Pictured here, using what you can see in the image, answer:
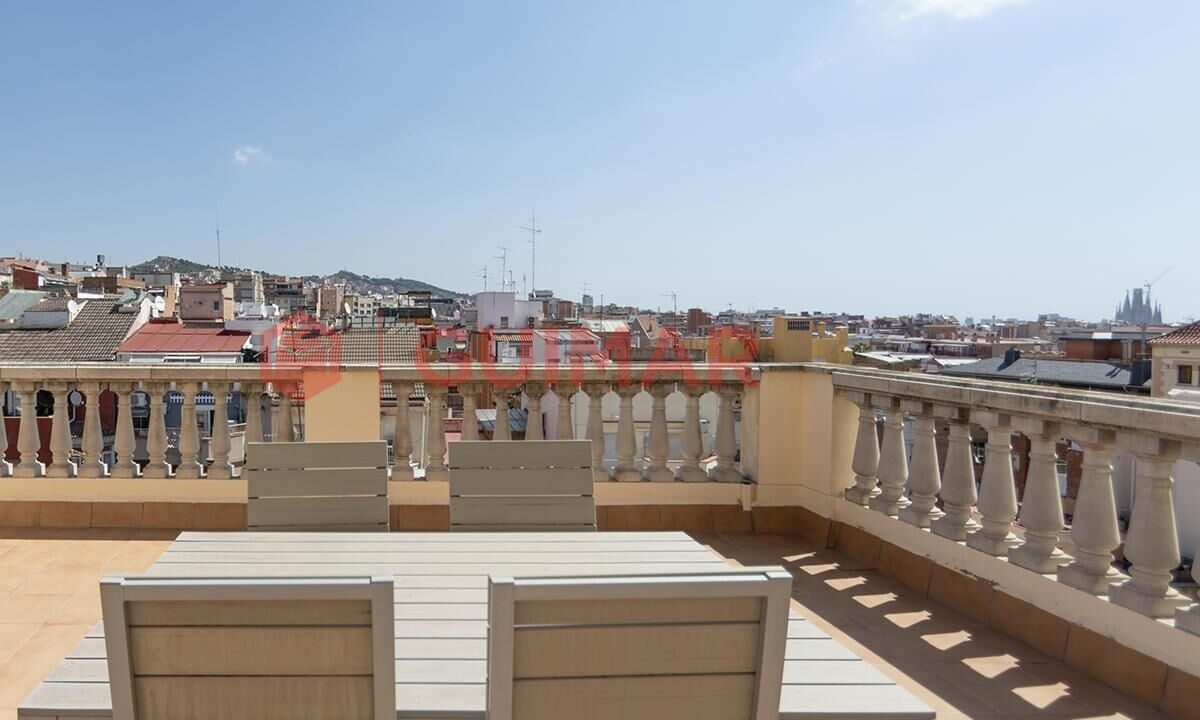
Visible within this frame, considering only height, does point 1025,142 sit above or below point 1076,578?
above

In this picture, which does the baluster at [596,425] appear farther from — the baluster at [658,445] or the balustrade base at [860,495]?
the balustrade base at [860,495]

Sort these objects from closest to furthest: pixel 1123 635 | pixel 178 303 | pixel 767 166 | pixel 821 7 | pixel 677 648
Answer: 1. pixel 677 648
2. pixel 1123 635
3. pixel 821 7
4. pixel 767 166
5. pixel 178 303

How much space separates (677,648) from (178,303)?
54.2m

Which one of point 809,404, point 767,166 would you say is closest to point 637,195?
point 767,166

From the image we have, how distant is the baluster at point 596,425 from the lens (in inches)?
169

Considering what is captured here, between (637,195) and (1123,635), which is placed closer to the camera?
(1123,635)

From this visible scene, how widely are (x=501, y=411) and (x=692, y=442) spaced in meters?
1.15

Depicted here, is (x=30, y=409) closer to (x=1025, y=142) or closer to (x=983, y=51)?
(x=983, y=51)

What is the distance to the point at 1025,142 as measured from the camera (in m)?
22.5

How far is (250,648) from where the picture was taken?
1069mm

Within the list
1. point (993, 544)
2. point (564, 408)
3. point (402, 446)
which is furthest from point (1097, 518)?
point (402, 446)

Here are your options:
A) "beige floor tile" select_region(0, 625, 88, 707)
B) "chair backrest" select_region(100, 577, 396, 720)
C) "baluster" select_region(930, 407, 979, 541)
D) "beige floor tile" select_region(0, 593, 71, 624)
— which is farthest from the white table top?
"baluster" select_region(930, 407, 979, 541)

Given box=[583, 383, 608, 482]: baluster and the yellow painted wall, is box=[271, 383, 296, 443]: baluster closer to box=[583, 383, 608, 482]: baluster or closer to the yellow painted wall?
the yellow painted wall

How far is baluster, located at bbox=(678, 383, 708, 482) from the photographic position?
4344 mm
